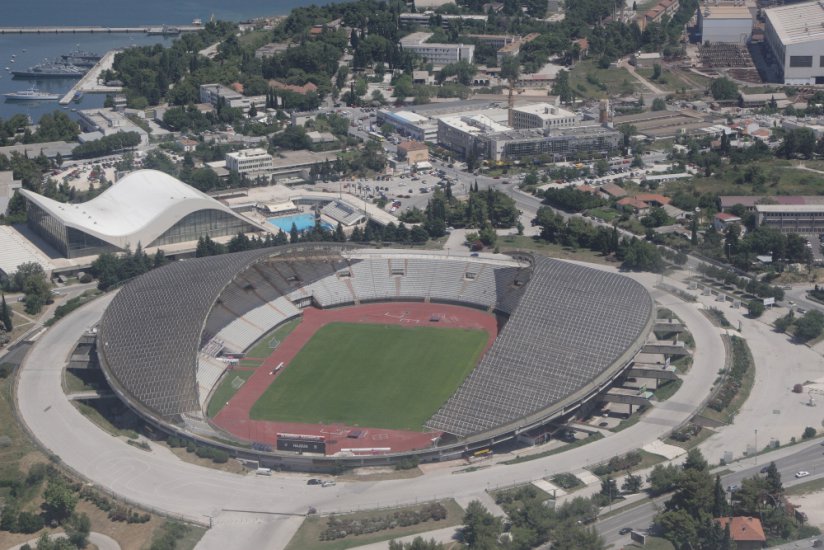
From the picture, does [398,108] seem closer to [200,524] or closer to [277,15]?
[277,15]

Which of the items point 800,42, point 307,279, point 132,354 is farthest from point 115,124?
point 800,42

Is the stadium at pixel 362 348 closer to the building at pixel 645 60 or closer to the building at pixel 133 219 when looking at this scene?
the building at pixel 133 219

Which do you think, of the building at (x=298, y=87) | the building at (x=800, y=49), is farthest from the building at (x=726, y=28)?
the building at (x=298, y=87)

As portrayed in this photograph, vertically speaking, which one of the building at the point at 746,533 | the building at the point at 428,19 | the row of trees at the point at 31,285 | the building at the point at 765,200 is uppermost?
the building at the point at 428,19

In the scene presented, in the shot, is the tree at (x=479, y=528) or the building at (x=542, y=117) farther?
the building at (x=542, y=117)

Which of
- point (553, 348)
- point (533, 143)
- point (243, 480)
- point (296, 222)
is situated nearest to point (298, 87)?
point (533, 143)

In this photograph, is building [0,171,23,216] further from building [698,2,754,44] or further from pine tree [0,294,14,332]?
building [698,2,754,44]

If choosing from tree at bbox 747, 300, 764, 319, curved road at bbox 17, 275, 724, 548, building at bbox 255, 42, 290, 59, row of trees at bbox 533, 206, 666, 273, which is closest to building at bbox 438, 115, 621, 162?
row of trees at bbox 533, 206, 666, 273
